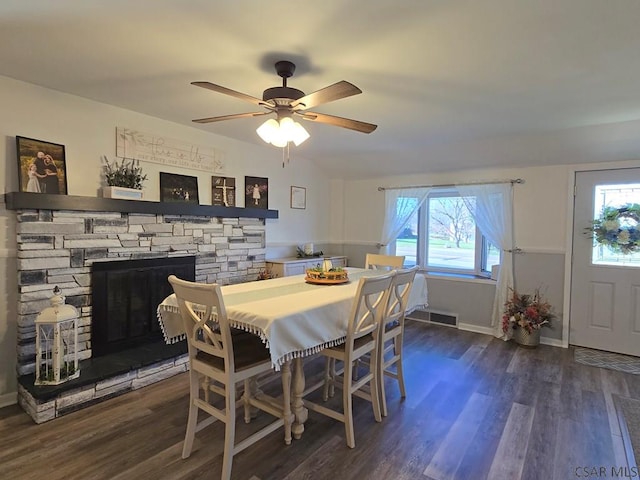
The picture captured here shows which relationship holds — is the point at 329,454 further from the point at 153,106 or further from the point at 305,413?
the point at 153,106

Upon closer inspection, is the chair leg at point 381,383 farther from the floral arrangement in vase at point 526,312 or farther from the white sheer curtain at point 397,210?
the white sheer curtain at point 397,210

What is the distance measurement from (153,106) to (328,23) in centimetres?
196

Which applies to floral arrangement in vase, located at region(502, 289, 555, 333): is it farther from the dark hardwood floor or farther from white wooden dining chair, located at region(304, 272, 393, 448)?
white wooden dining chair, located at region(304, 272, 393, 448)

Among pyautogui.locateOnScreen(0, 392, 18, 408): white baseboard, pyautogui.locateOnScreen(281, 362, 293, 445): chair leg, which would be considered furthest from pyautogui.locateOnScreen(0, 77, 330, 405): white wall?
pyautogui.locateOnScreen(281, 362, 293, 445): chair leg

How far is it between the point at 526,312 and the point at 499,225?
1043 millimetres

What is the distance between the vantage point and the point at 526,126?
3293 mm

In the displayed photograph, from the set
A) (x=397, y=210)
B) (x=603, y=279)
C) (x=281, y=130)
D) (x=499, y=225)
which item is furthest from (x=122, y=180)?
(x=603, y=279)

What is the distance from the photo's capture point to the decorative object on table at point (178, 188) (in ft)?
11.2

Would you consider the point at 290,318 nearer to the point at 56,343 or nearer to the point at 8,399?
the point at 56,343

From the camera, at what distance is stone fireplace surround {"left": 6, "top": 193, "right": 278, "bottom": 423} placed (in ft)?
8.09

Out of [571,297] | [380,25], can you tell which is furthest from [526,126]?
[380,25]

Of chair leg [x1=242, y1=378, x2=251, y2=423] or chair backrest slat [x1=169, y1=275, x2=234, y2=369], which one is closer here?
chair backrest slat [x1=169, y1=275, x2=234, y2=369]

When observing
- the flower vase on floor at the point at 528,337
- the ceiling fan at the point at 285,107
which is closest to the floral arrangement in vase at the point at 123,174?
the ceiling fan at the point at 285,107

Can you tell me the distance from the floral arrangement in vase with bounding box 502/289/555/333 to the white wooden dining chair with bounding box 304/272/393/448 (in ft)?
7.63
